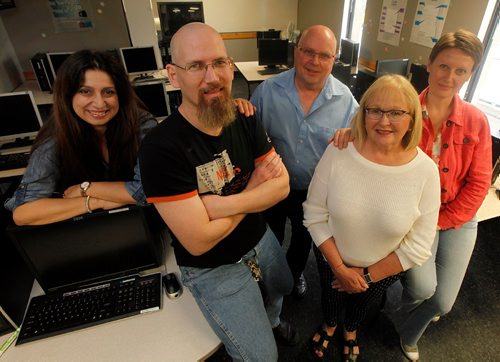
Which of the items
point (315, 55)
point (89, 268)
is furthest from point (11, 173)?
point (315, 55)

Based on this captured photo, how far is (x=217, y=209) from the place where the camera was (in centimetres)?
117

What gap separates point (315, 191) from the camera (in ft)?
4.74

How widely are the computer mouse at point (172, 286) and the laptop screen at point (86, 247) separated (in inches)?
4.3

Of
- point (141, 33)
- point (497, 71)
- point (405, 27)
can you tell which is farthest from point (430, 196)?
point (141, 33)

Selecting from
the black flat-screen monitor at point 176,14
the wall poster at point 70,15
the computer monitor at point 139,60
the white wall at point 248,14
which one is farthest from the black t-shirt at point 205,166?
the white wall at point 248,14

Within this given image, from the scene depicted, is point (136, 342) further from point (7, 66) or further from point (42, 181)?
point (7, 66)

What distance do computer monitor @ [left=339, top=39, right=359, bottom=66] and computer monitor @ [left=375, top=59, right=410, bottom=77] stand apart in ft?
3.03

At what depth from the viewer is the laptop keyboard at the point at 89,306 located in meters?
1.11

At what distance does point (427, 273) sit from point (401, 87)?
945 mm

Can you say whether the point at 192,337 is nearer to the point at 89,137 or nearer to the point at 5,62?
the point at 89,137

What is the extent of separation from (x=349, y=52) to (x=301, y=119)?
358 cm

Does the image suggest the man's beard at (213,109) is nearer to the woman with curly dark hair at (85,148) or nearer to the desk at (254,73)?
the woman with curly dark hair at (85,148)

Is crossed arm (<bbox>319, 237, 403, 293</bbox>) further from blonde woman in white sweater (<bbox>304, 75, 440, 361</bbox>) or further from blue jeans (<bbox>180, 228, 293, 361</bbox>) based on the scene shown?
blue jeans (<bbox>180, 228, 293, 361</bbox>)

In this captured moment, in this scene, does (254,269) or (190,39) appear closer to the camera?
(190,39)
